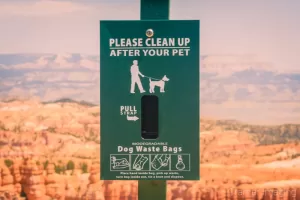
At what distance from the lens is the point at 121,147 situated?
1.72 metres

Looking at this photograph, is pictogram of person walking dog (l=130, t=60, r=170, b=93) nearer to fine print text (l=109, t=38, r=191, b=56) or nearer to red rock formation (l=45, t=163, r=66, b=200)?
fine print text (l=109, t=38, r=191, b=56)

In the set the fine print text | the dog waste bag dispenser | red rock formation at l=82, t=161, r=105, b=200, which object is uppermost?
the fine print text

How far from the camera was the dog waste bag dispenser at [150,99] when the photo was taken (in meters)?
1.69

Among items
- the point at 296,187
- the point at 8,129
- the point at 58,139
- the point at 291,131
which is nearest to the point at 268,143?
the point at 291,131

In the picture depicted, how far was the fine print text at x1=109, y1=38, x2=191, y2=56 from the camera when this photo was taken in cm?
169

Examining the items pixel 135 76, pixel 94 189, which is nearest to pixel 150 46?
pixel 135 76

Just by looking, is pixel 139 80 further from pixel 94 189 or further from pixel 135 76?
pixel 94 189

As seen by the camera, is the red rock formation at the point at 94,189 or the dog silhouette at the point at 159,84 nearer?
the dog silhouette at the point at 159,84

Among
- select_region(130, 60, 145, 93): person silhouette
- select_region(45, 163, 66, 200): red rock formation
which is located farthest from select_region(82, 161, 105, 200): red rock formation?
select_region(130, 60, 145, 93): person silhouette

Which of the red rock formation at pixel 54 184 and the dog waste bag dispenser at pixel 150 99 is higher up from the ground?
the dog waste bag dispenser at pixel 150 99

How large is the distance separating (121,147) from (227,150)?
0.93 meters

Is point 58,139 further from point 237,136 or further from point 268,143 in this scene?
point 268,143

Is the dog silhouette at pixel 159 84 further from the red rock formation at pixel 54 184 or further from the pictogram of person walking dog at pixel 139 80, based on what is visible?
the red rock formation at pixel 54 184

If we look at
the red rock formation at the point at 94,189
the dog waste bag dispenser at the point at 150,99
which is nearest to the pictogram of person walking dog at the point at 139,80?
the dog waste bag dispenser at the point at 150,99
